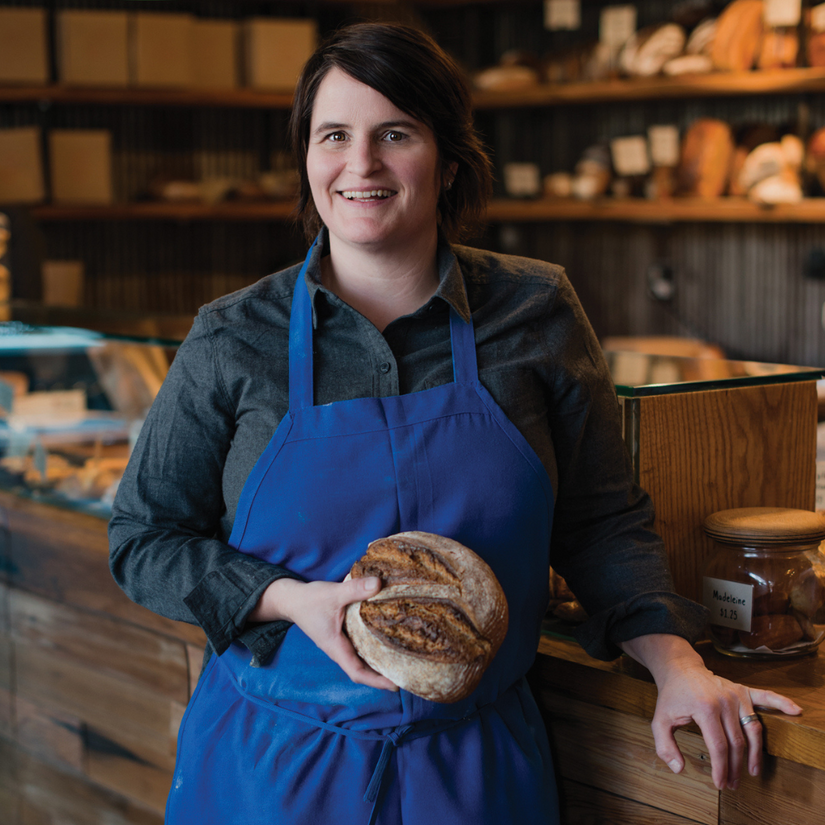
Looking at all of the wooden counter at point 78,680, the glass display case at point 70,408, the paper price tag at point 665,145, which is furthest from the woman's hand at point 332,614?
the paper price tag at point 665,145

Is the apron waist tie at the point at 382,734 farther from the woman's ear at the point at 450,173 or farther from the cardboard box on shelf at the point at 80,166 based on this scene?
the cardboard box on shelf at the point at 80,166

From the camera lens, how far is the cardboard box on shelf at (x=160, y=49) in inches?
137

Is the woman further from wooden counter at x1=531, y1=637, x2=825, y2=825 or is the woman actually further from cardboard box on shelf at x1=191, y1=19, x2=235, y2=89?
cardboard box on shelf at x1=191, y1=19, x2=235, y2=89

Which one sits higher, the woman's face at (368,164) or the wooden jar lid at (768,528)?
the woman's face at (368,164)

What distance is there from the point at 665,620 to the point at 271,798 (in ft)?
1.54

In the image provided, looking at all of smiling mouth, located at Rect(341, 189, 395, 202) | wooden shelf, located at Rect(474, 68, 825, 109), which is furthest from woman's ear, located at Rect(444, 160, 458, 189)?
wooden shelf, located at Rect(474, 68, 825, 109)

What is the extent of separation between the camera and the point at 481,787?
103cm

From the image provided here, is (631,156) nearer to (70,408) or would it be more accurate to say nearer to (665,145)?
(665,145)

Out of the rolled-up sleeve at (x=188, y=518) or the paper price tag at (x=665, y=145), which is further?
the paper price tag at (x=665, y=145)

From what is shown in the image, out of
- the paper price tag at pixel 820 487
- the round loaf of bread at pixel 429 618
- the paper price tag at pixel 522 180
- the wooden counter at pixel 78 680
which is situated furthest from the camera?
the paper price tag at pixel 522 180

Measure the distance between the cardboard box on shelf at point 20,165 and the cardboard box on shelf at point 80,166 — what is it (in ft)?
0.21

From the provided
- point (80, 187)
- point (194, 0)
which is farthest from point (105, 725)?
point (194, 0)

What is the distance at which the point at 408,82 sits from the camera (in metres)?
1.03

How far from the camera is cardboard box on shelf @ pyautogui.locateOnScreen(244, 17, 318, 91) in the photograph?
3600 millimetres
